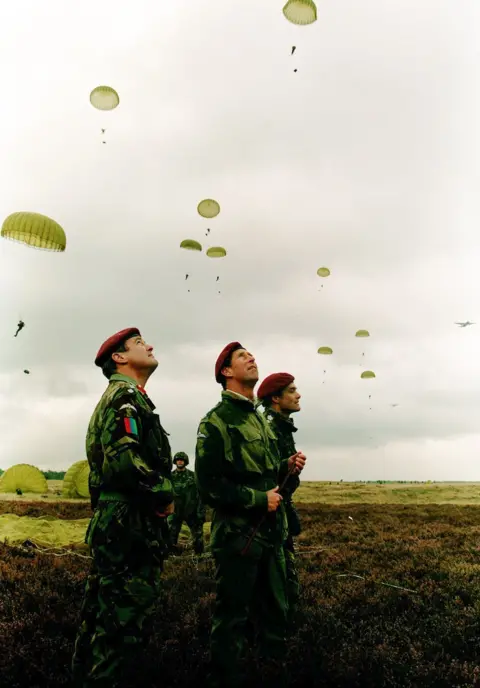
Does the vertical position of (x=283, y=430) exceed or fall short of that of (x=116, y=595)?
it exceeds it

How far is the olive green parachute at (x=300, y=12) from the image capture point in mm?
11703

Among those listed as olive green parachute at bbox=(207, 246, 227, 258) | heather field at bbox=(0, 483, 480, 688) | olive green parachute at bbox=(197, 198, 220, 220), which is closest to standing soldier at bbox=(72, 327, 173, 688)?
heather field at bbox=(0, 483, 480, 688)

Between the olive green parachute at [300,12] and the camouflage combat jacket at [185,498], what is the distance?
11380 millimetres

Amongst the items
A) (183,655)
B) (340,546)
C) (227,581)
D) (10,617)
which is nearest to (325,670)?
(183,655)

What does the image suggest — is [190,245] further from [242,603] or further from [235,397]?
[242,603]

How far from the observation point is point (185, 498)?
39.2ft

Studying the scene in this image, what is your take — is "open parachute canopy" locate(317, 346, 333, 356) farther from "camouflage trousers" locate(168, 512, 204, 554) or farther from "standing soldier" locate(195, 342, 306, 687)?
"standing soldier" locate(195, 342, 306, 687)

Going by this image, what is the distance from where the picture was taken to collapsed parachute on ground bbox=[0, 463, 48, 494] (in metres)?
28.8

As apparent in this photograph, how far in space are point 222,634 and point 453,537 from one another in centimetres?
1343

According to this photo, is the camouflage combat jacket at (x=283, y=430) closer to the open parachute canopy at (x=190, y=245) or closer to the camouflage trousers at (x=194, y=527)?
the camouflage trousers at (x=194, y=527)

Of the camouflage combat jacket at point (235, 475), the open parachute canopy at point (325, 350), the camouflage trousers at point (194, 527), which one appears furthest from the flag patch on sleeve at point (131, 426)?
the open parachute canopy at point (325, 350)

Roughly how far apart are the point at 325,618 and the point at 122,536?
4.18 m

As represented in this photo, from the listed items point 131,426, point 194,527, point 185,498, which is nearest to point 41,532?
point 194,527

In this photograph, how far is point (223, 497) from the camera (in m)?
4.07
